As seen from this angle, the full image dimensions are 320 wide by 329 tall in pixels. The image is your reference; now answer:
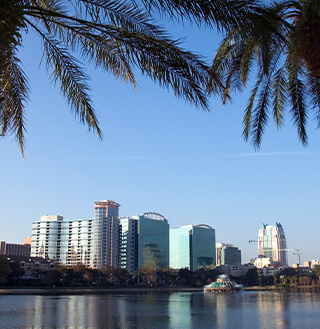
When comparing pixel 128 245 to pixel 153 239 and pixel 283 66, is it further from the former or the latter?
pixel 283 66

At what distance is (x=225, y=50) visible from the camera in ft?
39.4

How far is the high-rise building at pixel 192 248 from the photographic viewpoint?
18812 centimetres

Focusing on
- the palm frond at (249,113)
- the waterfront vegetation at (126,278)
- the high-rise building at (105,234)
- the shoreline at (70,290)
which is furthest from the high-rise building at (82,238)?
the palm frond at (249,113)

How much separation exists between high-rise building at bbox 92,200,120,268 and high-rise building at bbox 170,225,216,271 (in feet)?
133

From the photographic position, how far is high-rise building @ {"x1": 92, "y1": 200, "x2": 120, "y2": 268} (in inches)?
6166

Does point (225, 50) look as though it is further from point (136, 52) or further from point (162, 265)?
point (162, 265)

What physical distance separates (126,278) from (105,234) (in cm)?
3269

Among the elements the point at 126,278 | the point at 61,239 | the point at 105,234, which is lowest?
the point at 126,278

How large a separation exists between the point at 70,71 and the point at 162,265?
163282mm

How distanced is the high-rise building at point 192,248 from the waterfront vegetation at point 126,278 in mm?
16480

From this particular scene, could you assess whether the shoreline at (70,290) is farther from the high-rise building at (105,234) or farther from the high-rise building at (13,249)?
the high-rise building at (13,249)

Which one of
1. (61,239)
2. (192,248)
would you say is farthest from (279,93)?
(192,248)

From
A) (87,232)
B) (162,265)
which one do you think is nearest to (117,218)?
(87,232)

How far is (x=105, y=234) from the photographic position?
15862cm
